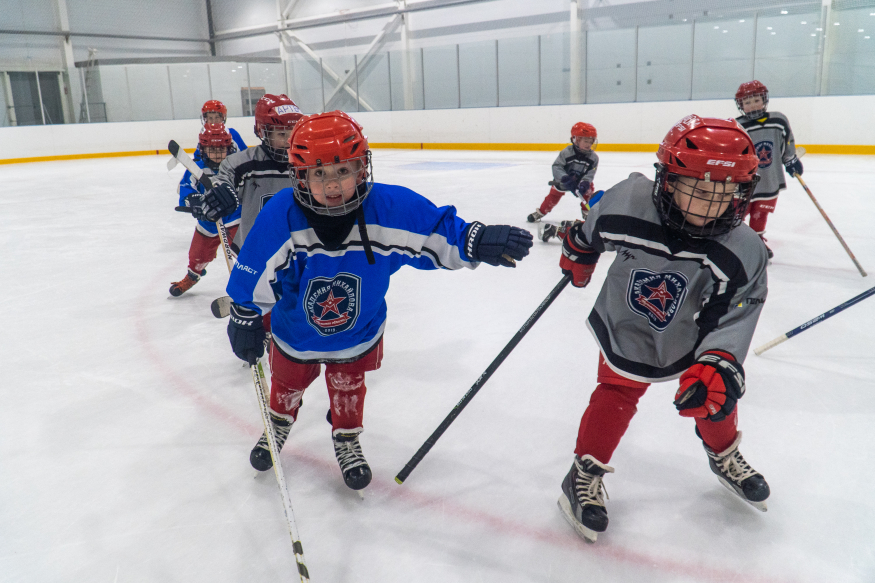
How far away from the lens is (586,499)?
1575 mm

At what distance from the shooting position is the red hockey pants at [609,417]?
1.58 metres

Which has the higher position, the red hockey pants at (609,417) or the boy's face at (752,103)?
the boy's face at (752,103)

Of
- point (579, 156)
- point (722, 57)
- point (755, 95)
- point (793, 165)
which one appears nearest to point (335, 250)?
point (755, 95)

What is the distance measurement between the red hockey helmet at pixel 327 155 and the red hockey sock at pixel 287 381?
0.47m

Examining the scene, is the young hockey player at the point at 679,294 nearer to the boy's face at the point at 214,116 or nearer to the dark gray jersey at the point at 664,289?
the dark gray jersey at the point at 664,289

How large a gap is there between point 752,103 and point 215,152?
10.4ft

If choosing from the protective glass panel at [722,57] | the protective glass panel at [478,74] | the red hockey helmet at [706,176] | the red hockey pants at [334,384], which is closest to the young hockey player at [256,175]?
the red hockey pants at [334,384]

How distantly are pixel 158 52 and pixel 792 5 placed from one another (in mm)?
16489

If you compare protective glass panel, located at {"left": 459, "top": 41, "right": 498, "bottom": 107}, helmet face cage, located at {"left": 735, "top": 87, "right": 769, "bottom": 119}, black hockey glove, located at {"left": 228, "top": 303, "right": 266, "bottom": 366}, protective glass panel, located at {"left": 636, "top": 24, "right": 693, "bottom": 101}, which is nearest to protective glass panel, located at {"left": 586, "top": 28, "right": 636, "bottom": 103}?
protective glass panel, located at {"left": 636, "top": 24, "right": 693, "bottom": 101}

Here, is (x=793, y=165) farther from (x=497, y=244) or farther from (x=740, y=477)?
(x=497, y=244)

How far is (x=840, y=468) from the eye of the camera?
1.82m

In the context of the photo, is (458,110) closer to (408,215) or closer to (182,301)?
(182,301)

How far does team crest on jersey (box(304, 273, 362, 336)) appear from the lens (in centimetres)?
162

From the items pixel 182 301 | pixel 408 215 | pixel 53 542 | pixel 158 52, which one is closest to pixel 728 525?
pixel 408 215
